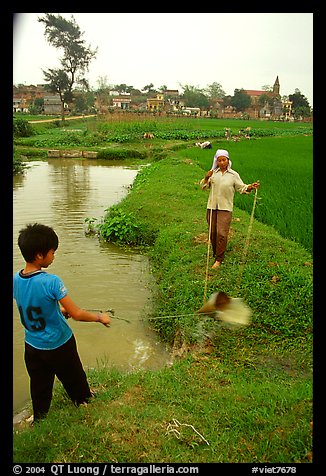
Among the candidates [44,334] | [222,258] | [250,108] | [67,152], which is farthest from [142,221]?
[250,108]

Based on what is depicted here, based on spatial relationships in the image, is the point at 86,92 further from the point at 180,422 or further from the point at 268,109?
the point at 180,422

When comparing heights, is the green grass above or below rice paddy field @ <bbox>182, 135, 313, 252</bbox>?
below

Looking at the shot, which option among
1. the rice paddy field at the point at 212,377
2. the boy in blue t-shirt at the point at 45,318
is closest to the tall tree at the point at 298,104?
the rice paddy field at the point at 212,377

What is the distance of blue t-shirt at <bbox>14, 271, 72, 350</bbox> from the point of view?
2275 mm

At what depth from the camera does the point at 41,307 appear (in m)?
2.32

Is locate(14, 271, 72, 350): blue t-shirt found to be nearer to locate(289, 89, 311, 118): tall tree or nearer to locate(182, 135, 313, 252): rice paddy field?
locate(182, 135, 313, 252): rice paddy field

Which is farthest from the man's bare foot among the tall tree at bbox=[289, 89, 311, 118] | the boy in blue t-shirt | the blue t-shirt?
the tall tree at bbox=[289, 89, 311, 118]

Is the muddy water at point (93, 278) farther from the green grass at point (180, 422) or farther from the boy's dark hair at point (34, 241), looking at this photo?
the boy's dark hair at point (34, 241)

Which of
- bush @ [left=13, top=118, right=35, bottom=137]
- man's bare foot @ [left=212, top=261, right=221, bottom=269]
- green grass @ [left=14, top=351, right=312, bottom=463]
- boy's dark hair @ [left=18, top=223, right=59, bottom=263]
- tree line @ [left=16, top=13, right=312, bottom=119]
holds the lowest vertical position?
green grass @ [left=14, top=351, right=312, bottom=463]

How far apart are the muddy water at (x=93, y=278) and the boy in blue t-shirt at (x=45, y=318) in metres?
0.93

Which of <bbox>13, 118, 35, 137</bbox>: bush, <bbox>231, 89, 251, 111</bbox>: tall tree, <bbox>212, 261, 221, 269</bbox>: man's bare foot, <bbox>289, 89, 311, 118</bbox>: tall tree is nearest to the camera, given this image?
<bbox>212, 261, 221, 269</bbox>: man's bare foot

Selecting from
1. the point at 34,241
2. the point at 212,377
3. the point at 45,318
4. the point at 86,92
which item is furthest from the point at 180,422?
the point at 86,92

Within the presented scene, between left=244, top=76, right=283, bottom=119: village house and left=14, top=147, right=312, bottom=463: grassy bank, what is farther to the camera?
left=244, top=76, right=283, bottom=119: village house
